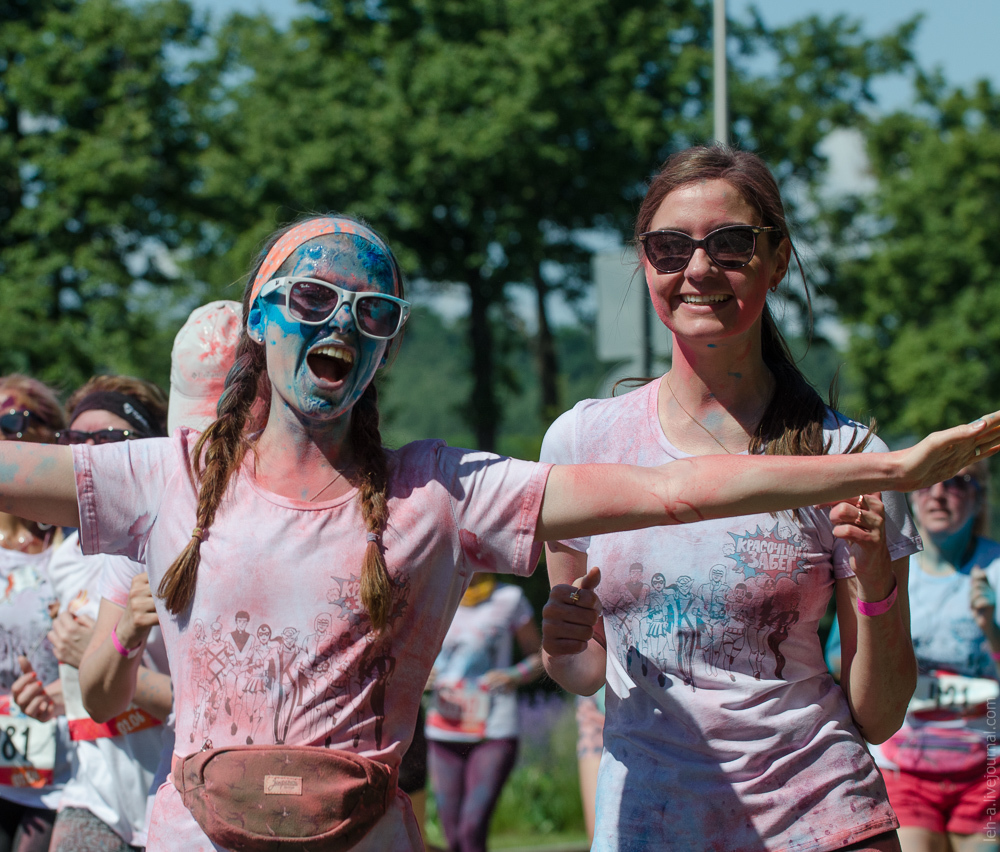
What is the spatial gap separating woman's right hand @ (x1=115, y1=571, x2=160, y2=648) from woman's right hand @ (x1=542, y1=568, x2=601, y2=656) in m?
0.95

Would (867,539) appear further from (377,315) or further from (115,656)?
(115,656)

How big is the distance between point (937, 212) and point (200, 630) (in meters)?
27.1

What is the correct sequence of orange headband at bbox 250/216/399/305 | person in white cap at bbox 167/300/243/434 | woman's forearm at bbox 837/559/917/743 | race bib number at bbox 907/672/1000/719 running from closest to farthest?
orange headband at bbox 250/216/399/305, woman's forearm at bbox 837/559/917/743, person in white cap at bbox 167/300/243/434, race bib number at bbox 907/672/1000/719

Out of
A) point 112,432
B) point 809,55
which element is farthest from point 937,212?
point 112,432

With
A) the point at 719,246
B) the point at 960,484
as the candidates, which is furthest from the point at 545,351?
the point at 719,246

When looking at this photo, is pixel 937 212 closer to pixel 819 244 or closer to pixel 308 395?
pixel 819 244

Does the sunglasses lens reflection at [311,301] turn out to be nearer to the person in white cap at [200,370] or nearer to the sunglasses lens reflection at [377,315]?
the sunglasses lens reflection at [377,315]

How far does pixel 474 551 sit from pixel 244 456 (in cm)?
51

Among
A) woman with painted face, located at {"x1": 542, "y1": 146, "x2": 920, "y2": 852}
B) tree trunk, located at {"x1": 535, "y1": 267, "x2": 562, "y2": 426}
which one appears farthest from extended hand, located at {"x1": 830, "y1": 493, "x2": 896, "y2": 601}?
tree trunk, located at {"x1": 535, "y1": 267, "x2": 562, "y2": 426}

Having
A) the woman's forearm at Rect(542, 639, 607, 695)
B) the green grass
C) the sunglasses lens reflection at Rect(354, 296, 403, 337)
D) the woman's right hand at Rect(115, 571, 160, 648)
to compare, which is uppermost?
the sunglasses lens reflection at Rect(354, 296, 403, 337)

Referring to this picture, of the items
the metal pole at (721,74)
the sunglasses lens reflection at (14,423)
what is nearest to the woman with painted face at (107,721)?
the sunglasses lens reflection at (14,423)

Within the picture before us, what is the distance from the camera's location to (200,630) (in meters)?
2.14

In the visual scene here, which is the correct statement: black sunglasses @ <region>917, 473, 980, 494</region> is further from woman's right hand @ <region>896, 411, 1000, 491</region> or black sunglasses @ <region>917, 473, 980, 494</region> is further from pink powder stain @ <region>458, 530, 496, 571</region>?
pink powder stain @ <region>458, 530, 496, 571</region>

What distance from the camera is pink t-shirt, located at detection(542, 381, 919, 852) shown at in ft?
7.81
